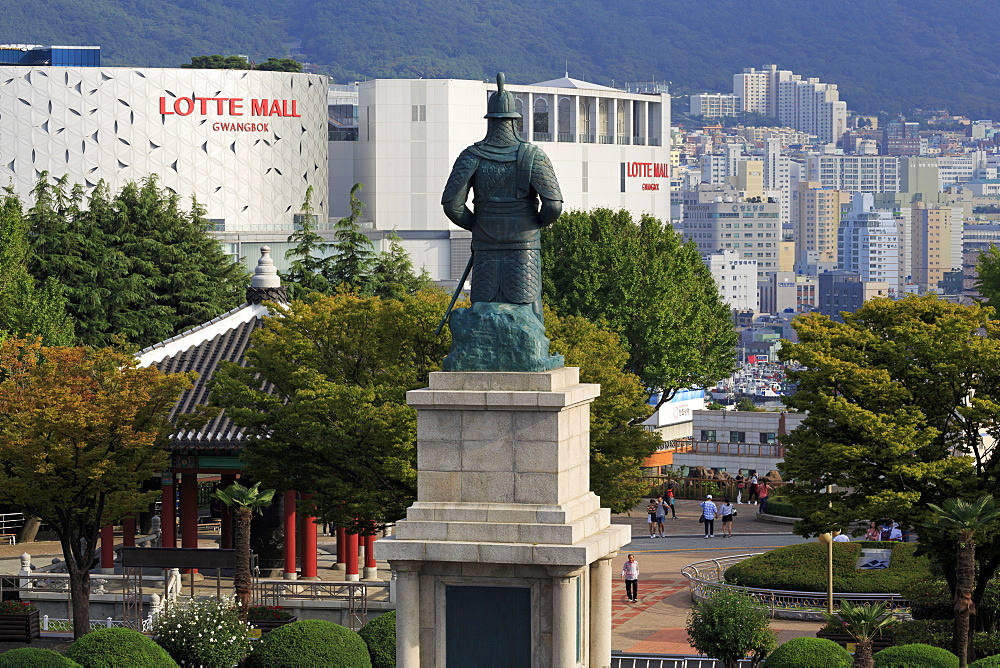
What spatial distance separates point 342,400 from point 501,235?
13.7 metres

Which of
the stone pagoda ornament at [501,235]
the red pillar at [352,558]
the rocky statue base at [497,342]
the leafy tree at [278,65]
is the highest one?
the leafy tree at [278,65]

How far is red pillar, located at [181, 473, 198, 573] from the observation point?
47562mm

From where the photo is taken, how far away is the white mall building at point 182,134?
390 feet

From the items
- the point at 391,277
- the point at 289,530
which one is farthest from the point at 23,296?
the point at 289,530

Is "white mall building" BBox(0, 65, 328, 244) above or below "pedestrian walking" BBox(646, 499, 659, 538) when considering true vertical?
above

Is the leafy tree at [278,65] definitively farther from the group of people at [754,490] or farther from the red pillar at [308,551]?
the red pillar at [308,551]

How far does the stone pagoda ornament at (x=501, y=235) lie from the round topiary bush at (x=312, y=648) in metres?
8.11

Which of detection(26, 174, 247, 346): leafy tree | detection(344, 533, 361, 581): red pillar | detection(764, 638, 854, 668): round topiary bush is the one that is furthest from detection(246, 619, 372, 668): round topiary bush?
detection(26, 174, 247, 346): leafy tree

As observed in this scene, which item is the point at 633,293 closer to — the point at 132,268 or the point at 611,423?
the point at 132,268

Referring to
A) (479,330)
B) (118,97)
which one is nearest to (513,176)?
(479,330)

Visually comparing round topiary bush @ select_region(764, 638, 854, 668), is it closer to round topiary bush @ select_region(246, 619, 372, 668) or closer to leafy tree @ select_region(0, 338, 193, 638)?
round topiary bush @ select_region(246, 619, 372, 668)

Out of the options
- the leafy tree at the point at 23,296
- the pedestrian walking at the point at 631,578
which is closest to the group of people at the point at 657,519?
the pedestrian walking at the point at 631,578

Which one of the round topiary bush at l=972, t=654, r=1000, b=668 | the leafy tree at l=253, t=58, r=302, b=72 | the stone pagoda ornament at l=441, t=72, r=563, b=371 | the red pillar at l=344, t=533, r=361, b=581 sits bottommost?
the red pillar at l=344, t=533, r=361, b=581

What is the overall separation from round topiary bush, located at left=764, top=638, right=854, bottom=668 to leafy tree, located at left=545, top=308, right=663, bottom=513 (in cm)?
1294
